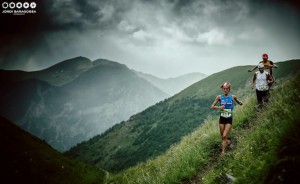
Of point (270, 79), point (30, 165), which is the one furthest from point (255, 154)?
point (30, 165)

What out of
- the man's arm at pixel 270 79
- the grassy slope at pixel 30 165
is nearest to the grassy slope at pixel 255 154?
the man's arm at pixel 270 79

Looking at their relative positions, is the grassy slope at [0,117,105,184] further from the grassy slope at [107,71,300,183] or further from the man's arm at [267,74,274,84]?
the man's arm at [267,74,274,84]

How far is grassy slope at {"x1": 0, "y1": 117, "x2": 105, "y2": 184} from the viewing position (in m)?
48.7

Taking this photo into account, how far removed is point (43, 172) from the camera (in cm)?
5228

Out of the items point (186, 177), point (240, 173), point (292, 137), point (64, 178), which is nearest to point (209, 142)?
point (186, 177)

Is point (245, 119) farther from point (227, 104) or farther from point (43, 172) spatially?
point (43, 172)

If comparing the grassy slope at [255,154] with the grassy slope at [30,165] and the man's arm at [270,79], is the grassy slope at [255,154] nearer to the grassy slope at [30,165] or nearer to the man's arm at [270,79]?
the man's arm at [270,79]

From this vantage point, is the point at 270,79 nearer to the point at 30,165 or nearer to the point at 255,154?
the point at 255,154

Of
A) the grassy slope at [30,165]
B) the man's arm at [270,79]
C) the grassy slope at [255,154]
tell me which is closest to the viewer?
the grassy slope at [255,154]

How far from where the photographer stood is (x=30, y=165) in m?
53.7

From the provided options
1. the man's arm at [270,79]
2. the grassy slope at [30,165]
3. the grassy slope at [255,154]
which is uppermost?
the man's arm at [270,79]

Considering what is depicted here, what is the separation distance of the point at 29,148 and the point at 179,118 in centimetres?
14282

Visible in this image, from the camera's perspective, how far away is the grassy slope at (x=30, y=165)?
160 ft

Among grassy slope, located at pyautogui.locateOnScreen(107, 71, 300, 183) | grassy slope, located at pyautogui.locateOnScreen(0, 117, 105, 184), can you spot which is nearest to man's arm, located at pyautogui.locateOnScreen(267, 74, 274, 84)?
grassy slope, located at pyautogui.locateOnScreen(107, 71, 300, 183)
